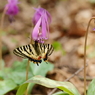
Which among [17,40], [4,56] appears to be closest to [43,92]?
[4,56]

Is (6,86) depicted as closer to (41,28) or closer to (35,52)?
(35,52)

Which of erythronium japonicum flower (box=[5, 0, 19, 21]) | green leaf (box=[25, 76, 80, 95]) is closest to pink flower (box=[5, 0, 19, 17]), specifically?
erythronium japonicum flower (box=[5, 0, 19, 21])

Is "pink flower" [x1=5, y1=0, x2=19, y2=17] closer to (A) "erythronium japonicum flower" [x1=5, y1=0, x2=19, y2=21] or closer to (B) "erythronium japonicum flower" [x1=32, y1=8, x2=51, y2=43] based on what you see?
(A) "erythronium japonicum flower" [x1=5, y1=0, x2=19, y2=21]

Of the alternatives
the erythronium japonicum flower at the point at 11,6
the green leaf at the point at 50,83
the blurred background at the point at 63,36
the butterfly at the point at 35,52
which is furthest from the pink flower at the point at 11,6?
the green leaf at the point at 50,83

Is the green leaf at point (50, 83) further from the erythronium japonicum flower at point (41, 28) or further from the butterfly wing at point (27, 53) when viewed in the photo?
the erythronium japonicum flower at point (41, 28)

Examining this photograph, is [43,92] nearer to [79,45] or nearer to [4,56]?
[4,56]

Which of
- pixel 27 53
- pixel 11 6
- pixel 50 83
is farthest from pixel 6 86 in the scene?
pixel 11 6

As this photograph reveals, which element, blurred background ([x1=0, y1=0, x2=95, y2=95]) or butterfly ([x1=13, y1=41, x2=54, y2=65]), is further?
blurred background ([x1=0, y1=0, x2=95, y2=95])
